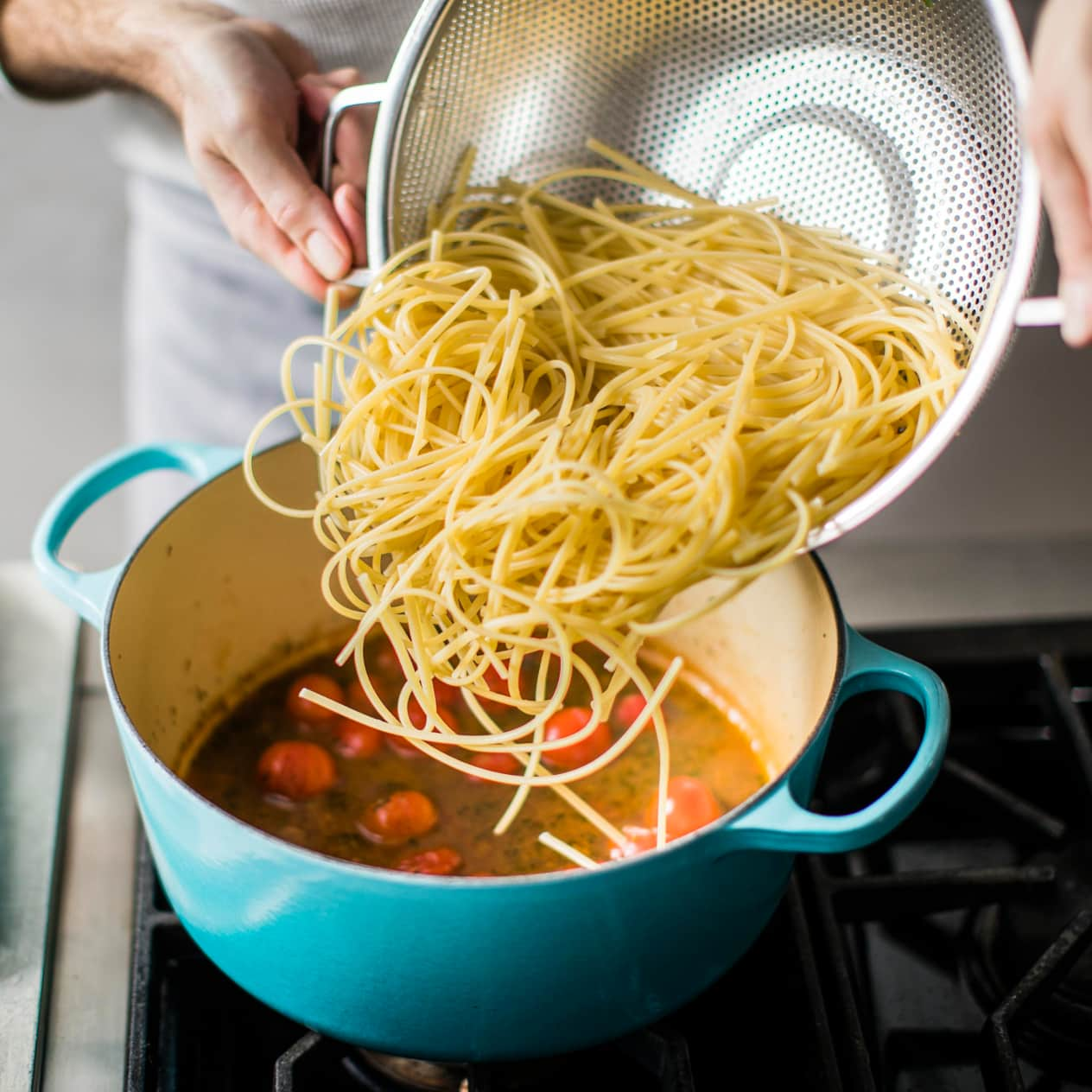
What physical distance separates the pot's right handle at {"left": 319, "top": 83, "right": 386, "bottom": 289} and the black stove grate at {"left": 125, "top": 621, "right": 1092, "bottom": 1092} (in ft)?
1.60

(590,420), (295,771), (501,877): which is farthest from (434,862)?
(590,420)

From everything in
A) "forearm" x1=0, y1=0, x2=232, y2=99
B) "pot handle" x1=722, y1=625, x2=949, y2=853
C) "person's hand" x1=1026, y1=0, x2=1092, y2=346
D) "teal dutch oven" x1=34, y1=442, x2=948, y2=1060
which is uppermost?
"person's hand" x1=1026, y1=0, x2=1092, y2=346

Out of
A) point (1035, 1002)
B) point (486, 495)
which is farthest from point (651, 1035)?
point (486, 495)

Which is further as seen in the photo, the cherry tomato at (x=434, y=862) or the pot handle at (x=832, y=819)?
the cherry tomato at (x=434, y=862)

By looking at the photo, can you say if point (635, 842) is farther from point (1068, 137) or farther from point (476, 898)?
point (1068, 137)

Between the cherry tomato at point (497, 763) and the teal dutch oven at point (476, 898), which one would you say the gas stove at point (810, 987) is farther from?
the cherry tomato at point (497, 763)

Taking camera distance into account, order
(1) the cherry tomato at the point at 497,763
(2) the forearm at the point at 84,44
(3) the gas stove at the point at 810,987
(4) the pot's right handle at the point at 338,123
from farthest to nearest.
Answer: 1. (2) the forearm at the point at 84,44
2. (1) the cherry tomato at the point at 497,763
3. (4) the pot's right handle at the point at 338,123
4. (3) the gas stove at the point at 810,987

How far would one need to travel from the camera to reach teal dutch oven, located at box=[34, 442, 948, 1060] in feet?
2.19

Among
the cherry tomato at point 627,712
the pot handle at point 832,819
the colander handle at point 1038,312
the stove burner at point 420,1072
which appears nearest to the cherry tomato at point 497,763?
the cherry tomato at point 627,712

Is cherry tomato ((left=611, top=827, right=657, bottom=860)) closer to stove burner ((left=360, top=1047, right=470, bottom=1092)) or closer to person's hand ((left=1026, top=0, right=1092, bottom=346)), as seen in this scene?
stove burner ((left=360, top=1047, right=470, bottom=1092))

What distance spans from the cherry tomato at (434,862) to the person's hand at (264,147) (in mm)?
475

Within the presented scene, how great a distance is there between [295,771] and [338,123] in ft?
1.88

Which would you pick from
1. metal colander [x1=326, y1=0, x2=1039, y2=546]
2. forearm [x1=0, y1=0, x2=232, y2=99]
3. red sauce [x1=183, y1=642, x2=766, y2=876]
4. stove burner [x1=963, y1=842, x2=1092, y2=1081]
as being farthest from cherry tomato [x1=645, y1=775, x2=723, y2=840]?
forearm [x1=0, y1=0, x2=232, y2=99]

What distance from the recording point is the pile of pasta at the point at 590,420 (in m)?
0.83
